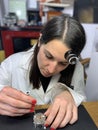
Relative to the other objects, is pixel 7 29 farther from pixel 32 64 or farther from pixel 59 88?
pixel 59 88

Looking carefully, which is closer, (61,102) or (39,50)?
(61,102)

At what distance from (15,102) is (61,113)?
0.16 meters

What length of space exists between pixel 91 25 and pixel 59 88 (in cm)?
126

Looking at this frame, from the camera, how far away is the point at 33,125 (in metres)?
0.63

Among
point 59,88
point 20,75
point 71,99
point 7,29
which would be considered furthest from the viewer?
point 7,29

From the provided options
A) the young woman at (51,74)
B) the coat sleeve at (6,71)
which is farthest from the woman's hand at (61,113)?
the coat sleeve at (6,71)

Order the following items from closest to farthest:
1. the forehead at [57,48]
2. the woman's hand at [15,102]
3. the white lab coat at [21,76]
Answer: the woman's hand at [15,102]
the forehead at [57,48]
the white lab coat at [21,76]

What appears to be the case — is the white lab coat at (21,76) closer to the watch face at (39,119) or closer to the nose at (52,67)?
the nose at (52,67)

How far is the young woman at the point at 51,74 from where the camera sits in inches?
25.0

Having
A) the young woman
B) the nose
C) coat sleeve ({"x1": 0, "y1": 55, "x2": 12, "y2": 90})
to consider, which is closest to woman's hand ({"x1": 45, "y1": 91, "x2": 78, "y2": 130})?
the young woman

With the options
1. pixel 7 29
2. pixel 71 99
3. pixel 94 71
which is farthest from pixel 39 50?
pixel 7 29

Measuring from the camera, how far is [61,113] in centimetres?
66

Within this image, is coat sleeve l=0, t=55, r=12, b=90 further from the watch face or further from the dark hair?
the watch face

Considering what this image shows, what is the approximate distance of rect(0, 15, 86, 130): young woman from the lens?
25.0 inches
